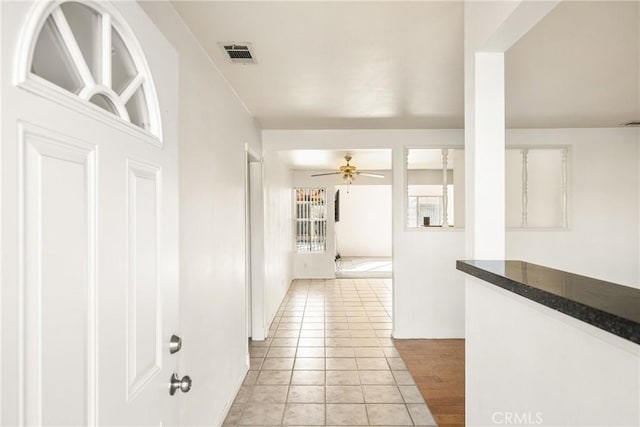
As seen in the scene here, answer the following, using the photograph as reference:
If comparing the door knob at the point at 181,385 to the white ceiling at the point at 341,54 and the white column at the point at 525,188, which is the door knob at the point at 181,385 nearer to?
the white ceiling at the point at 341,54

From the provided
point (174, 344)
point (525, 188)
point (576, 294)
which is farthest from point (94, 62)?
point (525, 188)

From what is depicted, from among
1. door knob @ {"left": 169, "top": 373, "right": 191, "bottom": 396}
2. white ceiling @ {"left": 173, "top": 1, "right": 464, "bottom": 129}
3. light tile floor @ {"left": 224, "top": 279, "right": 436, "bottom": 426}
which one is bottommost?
light tile floor @ {"left": 224, "top": 279, "right": 436, "bottom": 426}

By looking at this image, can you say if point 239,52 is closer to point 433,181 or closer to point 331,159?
point 331,159

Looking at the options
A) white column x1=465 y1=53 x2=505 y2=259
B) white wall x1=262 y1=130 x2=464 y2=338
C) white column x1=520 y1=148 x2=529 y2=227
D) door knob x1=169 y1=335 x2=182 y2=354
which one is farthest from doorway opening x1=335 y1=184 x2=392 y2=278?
door knob x1=169 y1=335 x2=182 y2=354

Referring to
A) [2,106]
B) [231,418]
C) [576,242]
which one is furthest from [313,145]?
[2,106]

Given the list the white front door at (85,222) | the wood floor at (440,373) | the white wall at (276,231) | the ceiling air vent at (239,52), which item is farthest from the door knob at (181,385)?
the white wall at (276,231)

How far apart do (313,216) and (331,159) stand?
76.9 inches

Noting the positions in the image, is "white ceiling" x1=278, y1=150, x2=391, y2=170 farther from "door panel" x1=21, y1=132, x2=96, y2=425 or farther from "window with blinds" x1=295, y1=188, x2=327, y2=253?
"door panel" x1=21, y1=132, x2=96, y2=425

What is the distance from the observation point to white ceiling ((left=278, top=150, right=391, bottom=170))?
19.3 feet

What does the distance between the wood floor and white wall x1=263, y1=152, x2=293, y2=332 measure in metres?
1.76

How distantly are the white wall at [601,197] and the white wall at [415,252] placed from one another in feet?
2.42

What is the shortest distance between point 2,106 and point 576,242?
5.19 metres

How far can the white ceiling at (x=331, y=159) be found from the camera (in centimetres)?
588

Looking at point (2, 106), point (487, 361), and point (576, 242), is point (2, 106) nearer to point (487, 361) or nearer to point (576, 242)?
point (487, 361)
